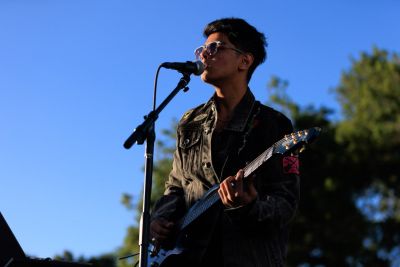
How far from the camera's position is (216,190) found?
509 centimetres

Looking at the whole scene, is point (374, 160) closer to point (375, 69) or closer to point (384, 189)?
point (384, 189)

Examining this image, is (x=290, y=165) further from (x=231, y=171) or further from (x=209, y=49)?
(x=209, y=49)

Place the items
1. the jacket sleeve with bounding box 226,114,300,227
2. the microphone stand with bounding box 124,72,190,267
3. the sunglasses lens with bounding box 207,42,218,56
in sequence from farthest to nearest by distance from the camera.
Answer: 1. the sunglasses lens with bounding box 207,42,218,56
2. the jacket sleeve with bounding box 226,114,300,227
3. the microphone stand with bounding box 124,72,190,267

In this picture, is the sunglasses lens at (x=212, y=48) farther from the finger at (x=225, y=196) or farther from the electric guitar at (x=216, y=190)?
the finger at (x=225, y=196)

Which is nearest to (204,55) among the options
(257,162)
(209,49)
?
(209,49)

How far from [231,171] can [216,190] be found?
226 millimetres

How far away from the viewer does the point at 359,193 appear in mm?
33750

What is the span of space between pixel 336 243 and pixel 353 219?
4.96 ft

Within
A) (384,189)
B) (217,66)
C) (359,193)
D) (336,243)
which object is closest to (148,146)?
(217,66)

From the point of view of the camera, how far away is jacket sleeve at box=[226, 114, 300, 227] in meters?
4.73

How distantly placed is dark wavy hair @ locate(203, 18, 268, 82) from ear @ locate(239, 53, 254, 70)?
1.4 inches

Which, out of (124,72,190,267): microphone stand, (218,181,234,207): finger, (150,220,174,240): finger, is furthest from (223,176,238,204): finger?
(150,220,174,240): finger

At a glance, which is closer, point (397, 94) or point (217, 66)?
point (217, 66)

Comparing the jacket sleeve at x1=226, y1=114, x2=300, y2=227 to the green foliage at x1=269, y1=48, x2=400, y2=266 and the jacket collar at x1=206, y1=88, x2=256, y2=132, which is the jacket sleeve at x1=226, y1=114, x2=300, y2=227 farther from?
the green foliage at x1=269, y1=48, x2=400, y2=266
